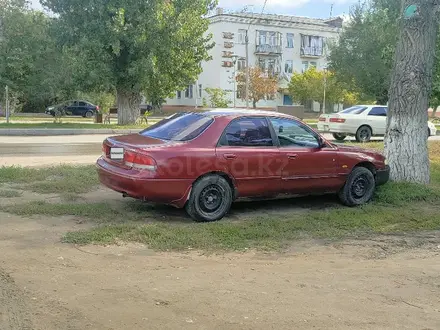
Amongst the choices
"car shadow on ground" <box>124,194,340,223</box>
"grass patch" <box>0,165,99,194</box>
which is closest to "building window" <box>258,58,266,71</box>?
"grass patch" <box>0,165,99,194</box>

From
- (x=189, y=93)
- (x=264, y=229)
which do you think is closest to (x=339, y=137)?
(x=264, y=229)

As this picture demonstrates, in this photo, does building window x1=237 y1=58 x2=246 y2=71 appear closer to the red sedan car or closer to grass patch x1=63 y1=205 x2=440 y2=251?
the red sedan car

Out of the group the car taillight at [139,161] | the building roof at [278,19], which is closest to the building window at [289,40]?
the building roof at [278,19]

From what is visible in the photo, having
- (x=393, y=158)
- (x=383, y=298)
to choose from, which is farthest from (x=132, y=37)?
(x=383, y=298)

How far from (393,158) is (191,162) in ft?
14.1

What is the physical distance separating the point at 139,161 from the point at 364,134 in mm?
14957

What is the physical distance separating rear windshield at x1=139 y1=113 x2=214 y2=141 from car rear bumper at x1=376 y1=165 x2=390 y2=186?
3017mm

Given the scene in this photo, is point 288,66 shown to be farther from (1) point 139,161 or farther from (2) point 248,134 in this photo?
(1) point 139,161

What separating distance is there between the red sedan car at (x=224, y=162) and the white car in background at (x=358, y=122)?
38.9 feet

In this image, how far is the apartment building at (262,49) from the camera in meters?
57.7

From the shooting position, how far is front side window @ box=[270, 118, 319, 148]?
747cm

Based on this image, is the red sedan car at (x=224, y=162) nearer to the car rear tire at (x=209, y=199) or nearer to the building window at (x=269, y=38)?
the car rear tire at (x=209, y=199)

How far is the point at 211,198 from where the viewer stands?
6.88 metres

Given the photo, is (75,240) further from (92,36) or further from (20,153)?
(92,36)
